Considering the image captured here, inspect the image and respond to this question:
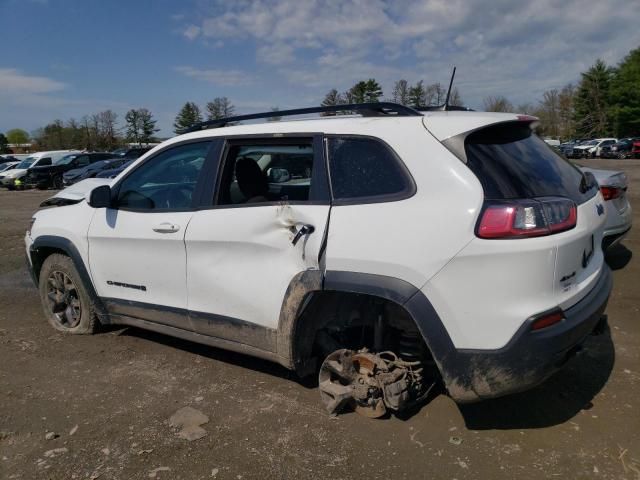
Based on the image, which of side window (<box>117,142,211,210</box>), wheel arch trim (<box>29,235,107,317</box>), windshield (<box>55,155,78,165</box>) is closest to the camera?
side window (<box>117,142,211,210</box>)

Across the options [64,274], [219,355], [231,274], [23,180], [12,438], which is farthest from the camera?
[23,180]

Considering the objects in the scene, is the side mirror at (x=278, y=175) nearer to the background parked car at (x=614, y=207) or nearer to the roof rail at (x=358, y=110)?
the roof rail at (x=358, y=110)

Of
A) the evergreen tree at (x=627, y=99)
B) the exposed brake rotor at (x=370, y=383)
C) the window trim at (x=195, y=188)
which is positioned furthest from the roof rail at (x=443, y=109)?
the evergreen tree at (x=627, y=99)

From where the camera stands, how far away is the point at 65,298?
15.3ft

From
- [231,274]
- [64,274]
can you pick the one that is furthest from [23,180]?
[231,274]

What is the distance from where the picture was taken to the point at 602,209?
318 cm

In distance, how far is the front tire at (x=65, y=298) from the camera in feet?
14.6

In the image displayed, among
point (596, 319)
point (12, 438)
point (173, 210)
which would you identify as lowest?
point (12, 438)

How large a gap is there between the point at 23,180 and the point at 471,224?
28.3 metres

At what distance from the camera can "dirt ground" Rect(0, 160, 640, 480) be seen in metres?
2.73

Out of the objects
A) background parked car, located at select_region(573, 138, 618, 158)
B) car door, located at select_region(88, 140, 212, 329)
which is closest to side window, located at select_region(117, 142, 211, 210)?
car door, located at select_region(88, 140, 212, 329)

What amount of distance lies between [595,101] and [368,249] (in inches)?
2883

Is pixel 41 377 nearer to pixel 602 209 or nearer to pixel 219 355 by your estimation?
pixel 219 355

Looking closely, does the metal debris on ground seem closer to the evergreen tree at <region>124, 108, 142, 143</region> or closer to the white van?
the white van
